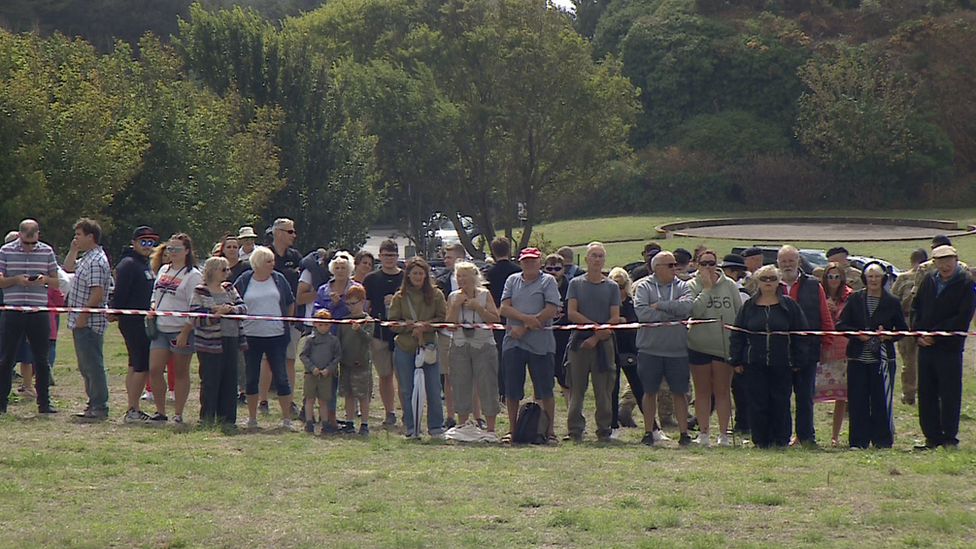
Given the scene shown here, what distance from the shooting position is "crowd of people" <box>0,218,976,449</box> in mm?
10758

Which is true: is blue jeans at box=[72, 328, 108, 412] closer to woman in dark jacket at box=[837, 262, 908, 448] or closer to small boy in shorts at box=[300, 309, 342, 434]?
small boy in shorts at box=[300, 309, 342, 434]

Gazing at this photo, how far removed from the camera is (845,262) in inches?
510

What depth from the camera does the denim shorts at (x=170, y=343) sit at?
37.3 feet

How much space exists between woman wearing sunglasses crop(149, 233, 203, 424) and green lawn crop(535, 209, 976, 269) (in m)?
28.2

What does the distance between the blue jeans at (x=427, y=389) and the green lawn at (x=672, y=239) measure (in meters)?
27.6

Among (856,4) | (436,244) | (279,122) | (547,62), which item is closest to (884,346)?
(279,122)

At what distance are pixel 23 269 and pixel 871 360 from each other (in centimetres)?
816

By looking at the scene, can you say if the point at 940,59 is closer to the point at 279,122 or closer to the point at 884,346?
the point at 279,122

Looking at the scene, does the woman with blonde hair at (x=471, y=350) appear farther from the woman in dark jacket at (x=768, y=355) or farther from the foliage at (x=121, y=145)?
the foliage at (x=121, y=145)

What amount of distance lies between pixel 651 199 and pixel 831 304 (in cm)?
5340

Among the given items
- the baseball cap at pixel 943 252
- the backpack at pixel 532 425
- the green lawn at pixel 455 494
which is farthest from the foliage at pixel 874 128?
the backpack at pixel 532 425

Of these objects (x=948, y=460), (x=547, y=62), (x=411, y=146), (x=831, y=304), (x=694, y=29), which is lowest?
(x=948, y=460)

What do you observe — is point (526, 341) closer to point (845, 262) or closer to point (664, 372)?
point (664, 372)

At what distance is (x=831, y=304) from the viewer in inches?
482
